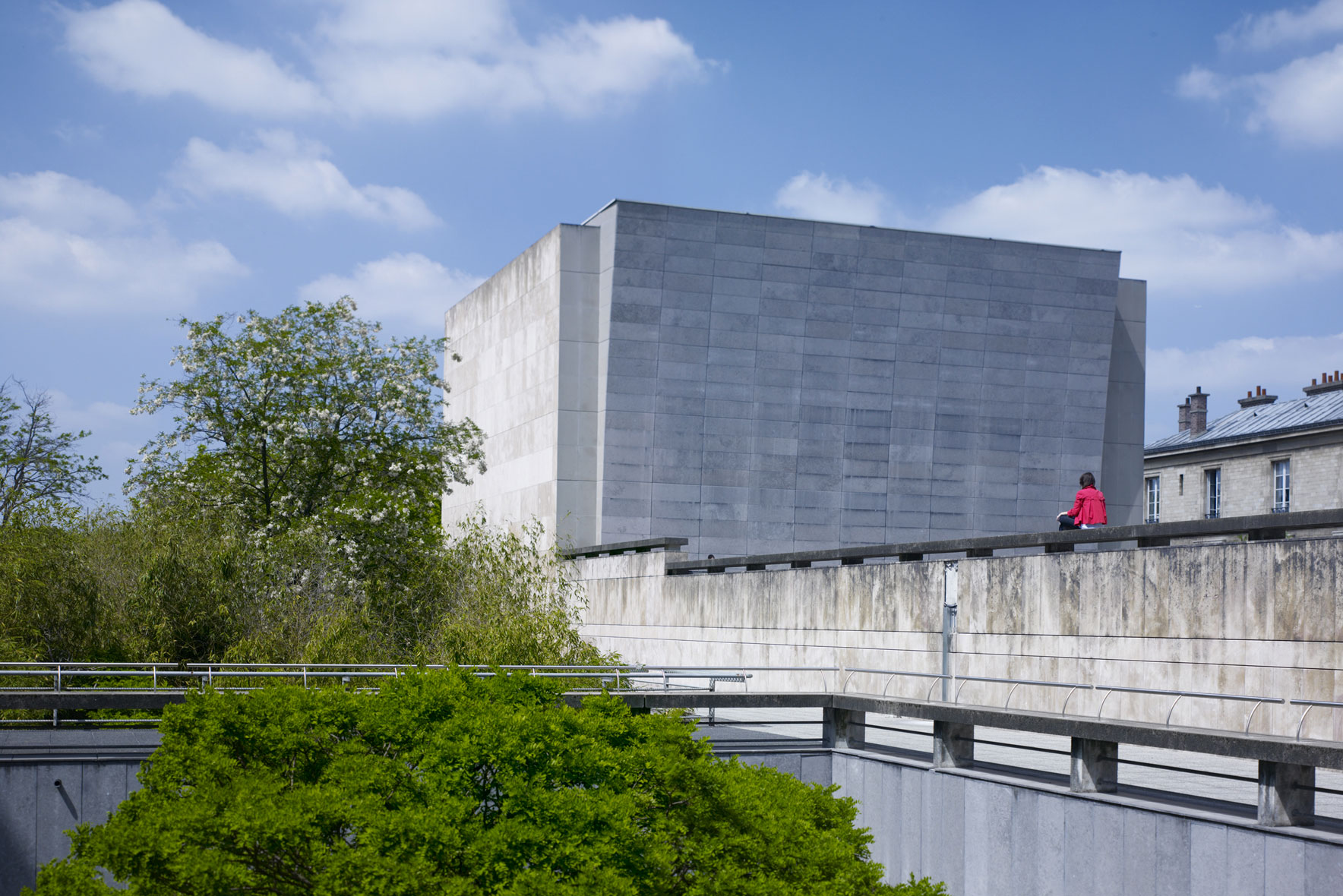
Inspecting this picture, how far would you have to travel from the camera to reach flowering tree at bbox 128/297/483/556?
29.3 m

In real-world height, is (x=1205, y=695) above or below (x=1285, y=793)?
above

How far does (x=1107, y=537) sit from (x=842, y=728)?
13.3 ft

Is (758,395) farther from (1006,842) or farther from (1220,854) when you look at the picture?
(1220,854)

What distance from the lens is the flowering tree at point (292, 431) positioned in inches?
1153

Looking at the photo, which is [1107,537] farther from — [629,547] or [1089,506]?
[629,547]

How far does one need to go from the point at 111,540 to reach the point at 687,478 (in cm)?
1471

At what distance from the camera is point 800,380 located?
114ft

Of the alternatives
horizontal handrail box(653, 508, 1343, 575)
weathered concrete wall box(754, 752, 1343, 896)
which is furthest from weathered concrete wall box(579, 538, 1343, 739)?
weathered concrete wall box(754, 752, 1343, 896)

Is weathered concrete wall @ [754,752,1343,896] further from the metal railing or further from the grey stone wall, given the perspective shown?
the grey stone wall

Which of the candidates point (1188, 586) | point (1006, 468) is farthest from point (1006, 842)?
point (1006, 468)

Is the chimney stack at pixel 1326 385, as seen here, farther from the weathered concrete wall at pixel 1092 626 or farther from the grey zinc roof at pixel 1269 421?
the weathered concrete wall at pixel 1092 626

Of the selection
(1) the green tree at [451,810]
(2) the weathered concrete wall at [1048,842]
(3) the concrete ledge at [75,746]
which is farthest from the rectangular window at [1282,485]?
(1) the green tree at [451,810]

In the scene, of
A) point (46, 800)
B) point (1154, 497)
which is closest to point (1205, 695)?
point (46, 800)

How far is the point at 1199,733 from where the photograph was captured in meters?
10.6
